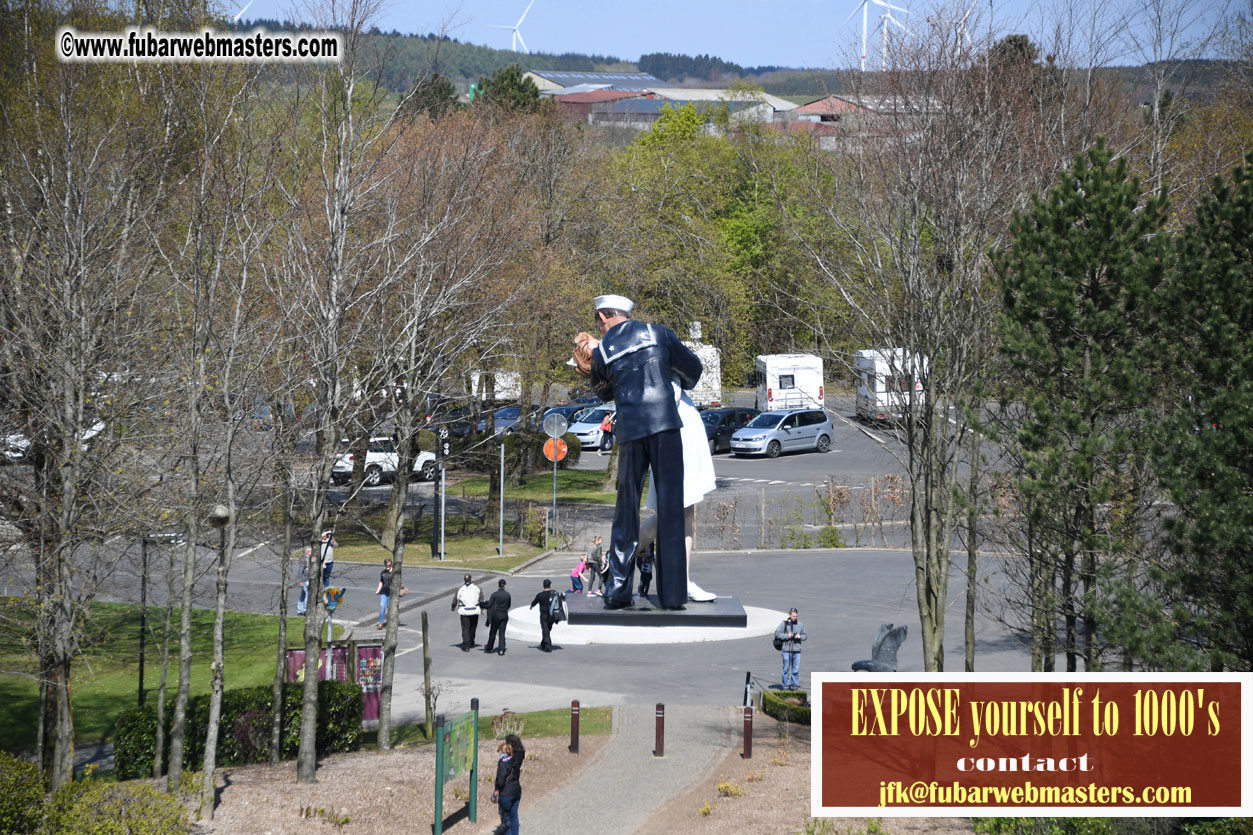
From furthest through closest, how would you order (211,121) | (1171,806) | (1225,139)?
(1225,139) → (211,121) → (1171,806)

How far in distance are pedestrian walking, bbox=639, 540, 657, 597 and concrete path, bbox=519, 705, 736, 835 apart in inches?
144

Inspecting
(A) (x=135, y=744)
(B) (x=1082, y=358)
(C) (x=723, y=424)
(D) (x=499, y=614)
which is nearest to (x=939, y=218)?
(B) (x=1082, y=358)

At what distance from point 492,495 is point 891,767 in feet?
66.5

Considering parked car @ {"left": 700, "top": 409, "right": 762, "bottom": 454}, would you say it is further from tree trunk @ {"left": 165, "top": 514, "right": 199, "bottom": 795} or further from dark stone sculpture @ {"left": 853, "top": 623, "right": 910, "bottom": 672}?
tree trunk @ {"left": 165, "top": 514, "right": 199, "bottom": 795}

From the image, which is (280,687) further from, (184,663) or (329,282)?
(329,282)

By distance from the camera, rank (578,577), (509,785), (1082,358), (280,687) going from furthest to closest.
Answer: (578,577), (280,687), (509,785), (1082,358)

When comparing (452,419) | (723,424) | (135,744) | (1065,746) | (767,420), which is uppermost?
(452,419)

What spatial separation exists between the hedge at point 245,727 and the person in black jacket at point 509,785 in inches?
184

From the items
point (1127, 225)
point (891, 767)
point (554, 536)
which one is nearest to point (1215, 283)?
point (1127, 225)

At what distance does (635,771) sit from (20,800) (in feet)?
25.5

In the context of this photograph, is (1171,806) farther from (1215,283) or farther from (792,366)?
(792,366)

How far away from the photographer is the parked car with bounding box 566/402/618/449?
48.6 meters

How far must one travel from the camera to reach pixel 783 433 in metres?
46.2

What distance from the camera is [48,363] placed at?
47.8 feet
